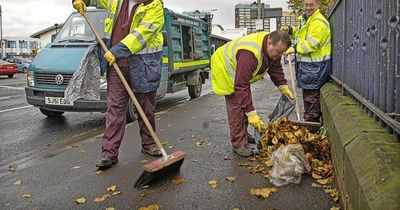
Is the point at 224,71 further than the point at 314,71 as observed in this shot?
No

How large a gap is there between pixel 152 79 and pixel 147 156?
92 centimetres

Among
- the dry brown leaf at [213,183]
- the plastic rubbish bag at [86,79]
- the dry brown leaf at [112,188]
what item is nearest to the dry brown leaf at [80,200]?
the dry brown leaf at [112,188]

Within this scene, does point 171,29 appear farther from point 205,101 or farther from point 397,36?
point 397,36

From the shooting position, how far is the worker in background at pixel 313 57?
18.5 feet

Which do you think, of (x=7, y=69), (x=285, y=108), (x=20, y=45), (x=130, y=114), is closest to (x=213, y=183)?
(x=285, y=108)

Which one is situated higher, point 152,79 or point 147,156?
point 152,79

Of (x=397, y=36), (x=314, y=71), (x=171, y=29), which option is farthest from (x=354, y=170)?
(x=171, y=29)

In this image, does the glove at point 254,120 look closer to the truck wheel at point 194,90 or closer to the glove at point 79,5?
the glove at point 79,5

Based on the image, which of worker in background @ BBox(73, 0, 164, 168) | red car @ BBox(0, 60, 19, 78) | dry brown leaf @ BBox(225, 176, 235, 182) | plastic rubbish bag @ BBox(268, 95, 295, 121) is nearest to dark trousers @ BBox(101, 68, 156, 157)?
worker in background @ BBox(73, 0, 164, 168)

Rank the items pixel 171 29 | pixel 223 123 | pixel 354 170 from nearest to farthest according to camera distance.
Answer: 1. pixel 354 170
2. pixel 223 123
3. pixel 171 29

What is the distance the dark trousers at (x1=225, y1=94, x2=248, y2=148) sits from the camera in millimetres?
4895

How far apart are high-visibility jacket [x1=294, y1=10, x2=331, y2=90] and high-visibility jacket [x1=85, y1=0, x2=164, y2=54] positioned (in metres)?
2.01

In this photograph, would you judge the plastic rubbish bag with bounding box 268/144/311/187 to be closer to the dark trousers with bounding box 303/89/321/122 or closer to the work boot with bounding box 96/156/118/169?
the work boot with bounding box 96/156/118/169

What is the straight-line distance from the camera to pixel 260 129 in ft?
15.1
